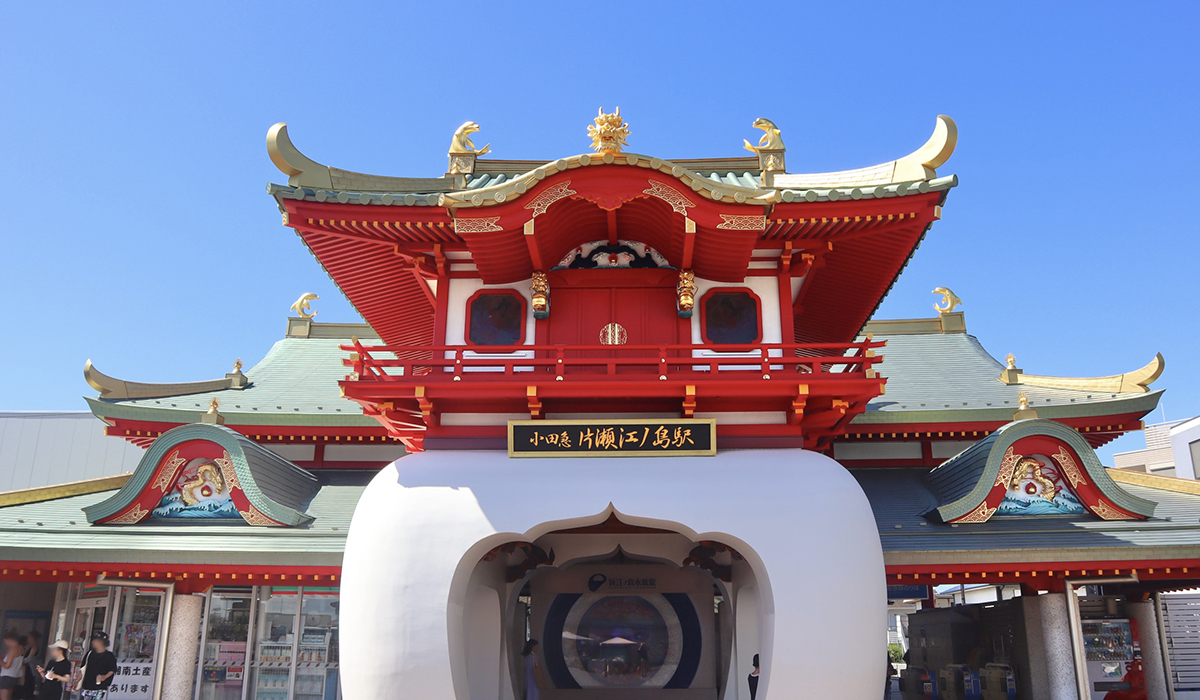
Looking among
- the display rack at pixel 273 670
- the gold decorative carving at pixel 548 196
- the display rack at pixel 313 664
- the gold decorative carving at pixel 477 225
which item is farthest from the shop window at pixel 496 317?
the display rack at pixel 273 670

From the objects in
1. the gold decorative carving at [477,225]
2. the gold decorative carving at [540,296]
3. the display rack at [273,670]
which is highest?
the gold decorative carving at [477,225]

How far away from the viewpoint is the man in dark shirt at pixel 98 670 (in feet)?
37.7

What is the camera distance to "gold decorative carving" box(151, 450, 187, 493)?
12.1m

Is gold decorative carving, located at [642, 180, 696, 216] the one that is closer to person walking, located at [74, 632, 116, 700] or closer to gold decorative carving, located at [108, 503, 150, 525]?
gold decorative carving, located at [108, 503, 150, 525]

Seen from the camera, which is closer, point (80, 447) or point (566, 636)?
point (566, 636)

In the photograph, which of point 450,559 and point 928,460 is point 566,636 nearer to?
point 450,559

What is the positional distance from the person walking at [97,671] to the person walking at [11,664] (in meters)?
1.43

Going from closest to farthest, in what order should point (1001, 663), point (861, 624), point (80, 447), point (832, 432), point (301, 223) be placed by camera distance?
point (861, 624)
point (301, 223)
point (832, 432)
point (1001, 663)
point (80, 447)

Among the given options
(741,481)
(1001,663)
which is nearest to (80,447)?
(741,481)

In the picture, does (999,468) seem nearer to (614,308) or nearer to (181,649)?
(614,308)

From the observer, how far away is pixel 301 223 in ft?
36.9

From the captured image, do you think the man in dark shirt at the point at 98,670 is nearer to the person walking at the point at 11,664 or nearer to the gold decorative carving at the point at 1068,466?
the person walking at the point at 11,664

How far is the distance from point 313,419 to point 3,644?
19.4 ft

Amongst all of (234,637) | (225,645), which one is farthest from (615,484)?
(225,645)
